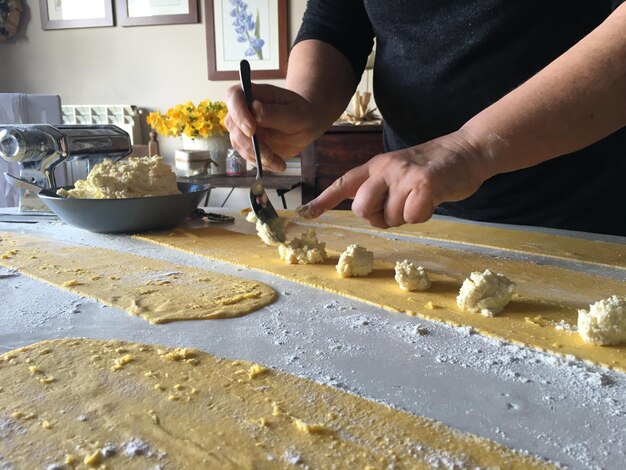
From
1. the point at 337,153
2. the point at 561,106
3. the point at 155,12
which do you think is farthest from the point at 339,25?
the point at 155,12

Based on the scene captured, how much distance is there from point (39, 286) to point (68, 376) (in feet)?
0.97

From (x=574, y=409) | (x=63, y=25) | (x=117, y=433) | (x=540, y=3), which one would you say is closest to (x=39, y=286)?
(x=117, y=433)

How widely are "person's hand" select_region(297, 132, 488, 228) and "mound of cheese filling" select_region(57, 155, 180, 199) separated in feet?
1.67

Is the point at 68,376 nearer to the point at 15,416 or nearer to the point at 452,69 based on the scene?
the point at 15,416

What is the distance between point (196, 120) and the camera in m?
2.25

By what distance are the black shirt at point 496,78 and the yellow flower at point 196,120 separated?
108cm

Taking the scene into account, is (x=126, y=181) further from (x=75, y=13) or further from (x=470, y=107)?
(x=75, y=13)

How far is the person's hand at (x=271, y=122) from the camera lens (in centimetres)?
93

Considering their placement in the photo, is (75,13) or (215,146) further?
(75,13)

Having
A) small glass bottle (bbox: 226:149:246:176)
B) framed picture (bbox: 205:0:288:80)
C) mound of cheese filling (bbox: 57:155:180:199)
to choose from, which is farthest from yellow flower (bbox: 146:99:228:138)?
mound of cheese filling (bbox: 57:155:180:199)

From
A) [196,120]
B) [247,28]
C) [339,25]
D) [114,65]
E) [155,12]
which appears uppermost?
[155,12]

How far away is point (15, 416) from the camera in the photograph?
42cm

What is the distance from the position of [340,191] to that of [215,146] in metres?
1.71

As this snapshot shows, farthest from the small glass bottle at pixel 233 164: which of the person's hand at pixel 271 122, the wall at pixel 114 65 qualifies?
the person's hand at pixel 271 122
